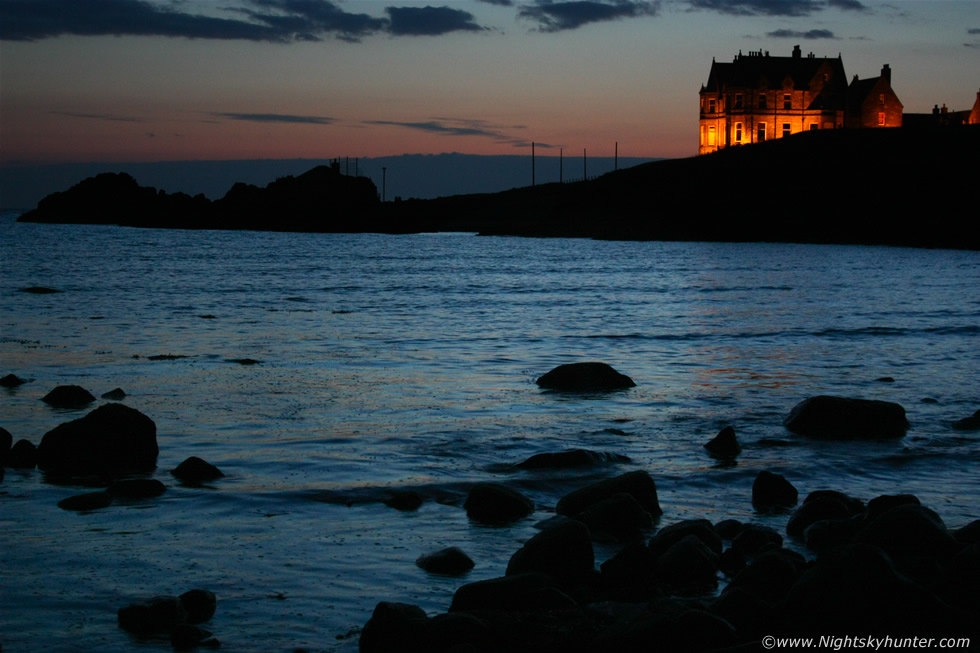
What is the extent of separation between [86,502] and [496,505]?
4906 millimetres

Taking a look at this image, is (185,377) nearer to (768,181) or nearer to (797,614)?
(797,614)

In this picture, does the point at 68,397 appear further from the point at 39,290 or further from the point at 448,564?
the point at 39,290

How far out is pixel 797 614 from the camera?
22.6ft

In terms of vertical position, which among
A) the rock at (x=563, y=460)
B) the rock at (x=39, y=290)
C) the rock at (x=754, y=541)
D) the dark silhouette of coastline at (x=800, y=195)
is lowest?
the rock at (x=563, y=460)

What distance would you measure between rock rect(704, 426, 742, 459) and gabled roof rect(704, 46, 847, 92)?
145494 mm

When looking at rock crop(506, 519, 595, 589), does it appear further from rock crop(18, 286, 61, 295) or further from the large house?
the large house

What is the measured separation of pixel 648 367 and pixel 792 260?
63.9m

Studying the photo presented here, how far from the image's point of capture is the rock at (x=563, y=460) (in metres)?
13.2

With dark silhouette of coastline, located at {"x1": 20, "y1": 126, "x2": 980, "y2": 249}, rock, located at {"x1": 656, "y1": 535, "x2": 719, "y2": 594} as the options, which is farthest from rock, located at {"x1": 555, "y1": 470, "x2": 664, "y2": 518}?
dark silhouette of coastline, located at {"x1": 20, "y1": 126, "x2": 980, "y2": 249}

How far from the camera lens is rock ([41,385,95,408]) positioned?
17625 millimetres

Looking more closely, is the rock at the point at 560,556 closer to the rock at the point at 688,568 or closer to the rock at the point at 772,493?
the rock at the point at 688,568

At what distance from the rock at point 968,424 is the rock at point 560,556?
1040 centimetres

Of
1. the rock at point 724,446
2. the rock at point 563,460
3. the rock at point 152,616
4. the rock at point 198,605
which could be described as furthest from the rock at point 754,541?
the rock at point 152,616

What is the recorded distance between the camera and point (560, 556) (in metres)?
8.60
